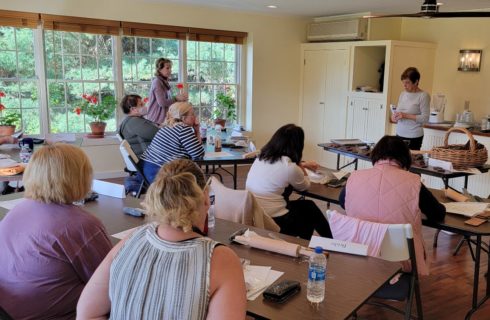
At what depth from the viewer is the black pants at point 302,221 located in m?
3.10

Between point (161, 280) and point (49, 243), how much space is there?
1.96 feet

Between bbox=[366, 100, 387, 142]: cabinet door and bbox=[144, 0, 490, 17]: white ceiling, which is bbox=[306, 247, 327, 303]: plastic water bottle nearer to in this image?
bbox=[144, 0, 490, 17]: white ceiling

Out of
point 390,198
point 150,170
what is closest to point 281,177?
point 390,198

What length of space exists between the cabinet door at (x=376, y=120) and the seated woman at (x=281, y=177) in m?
3.71

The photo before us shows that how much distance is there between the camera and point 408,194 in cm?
240

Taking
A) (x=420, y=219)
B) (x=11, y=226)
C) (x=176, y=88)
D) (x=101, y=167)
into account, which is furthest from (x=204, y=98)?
(x=11, y=226)

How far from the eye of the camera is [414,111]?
17.0 feet

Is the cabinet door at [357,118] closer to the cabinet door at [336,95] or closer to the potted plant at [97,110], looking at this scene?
the cabinet door at [336,95]

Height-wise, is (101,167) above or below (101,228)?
below

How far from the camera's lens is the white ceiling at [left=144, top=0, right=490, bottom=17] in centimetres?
573

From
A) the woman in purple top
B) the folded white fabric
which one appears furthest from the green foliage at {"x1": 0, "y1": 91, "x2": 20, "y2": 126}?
the folded white fabric

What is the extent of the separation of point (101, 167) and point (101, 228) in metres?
4.72

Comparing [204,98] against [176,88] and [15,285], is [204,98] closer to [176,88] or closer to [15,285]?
[176,88]

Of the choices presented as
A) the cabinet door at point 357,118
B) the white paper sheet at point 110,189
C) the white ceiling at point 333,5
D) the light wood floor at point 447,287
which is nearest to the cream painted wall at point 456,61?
the white ceiling at point 333,5
